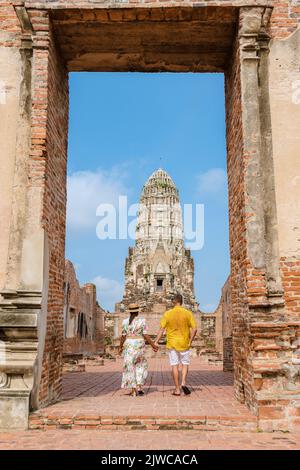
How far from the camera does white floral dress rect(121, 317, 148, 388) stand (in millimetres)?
7893

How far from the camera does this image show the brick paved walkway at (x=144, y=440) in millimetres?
4941

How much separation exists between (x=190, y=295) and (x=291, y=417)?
5159 centimetres

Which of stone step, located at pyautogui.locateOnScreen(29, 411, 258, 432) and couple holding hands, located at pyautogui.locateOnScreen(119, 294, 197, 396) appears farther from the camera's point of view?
couple holding hands, located at pyautogui.locateOnScreen(119, 294, 197, 396)

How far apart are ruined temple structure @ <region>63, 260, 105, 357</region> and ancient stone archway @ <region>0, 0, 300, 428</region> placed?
1257 cm

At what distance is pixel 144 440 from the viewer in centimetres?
518

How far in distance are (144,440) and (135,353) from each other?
2809 mm

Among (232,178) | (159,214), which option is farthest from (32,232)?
(159,214)

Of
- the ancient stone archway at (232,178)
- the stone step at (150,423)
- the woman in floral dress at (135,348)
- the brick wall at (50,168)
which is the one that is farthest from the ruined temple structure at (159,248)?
the stone step at (150,423)

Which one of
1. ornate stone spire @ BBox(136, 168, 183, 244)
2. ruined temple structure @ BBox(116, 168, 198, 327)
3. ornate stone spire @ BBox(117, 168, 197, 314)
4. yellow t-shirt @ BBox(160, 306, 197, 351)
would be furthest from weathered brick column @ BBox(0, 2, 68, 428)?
ornate stone spire @ BBox(136, 168, 183, 244)

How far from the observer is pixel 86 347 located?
29.2 metres

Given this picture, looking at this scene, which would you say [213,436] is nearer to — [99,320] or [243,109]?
[243,109]

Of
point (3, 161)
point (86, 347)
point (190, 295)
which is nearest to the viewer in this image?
point (3, 161)

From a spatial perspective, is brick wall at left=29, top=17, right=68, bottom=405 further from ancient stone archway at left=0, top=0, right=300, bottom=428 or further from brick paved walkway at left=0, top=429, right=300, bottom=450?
brick paved walkway at left=0, top=429, right=300, bottom=450

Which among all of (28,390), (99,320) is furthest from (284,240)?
(99,320)
